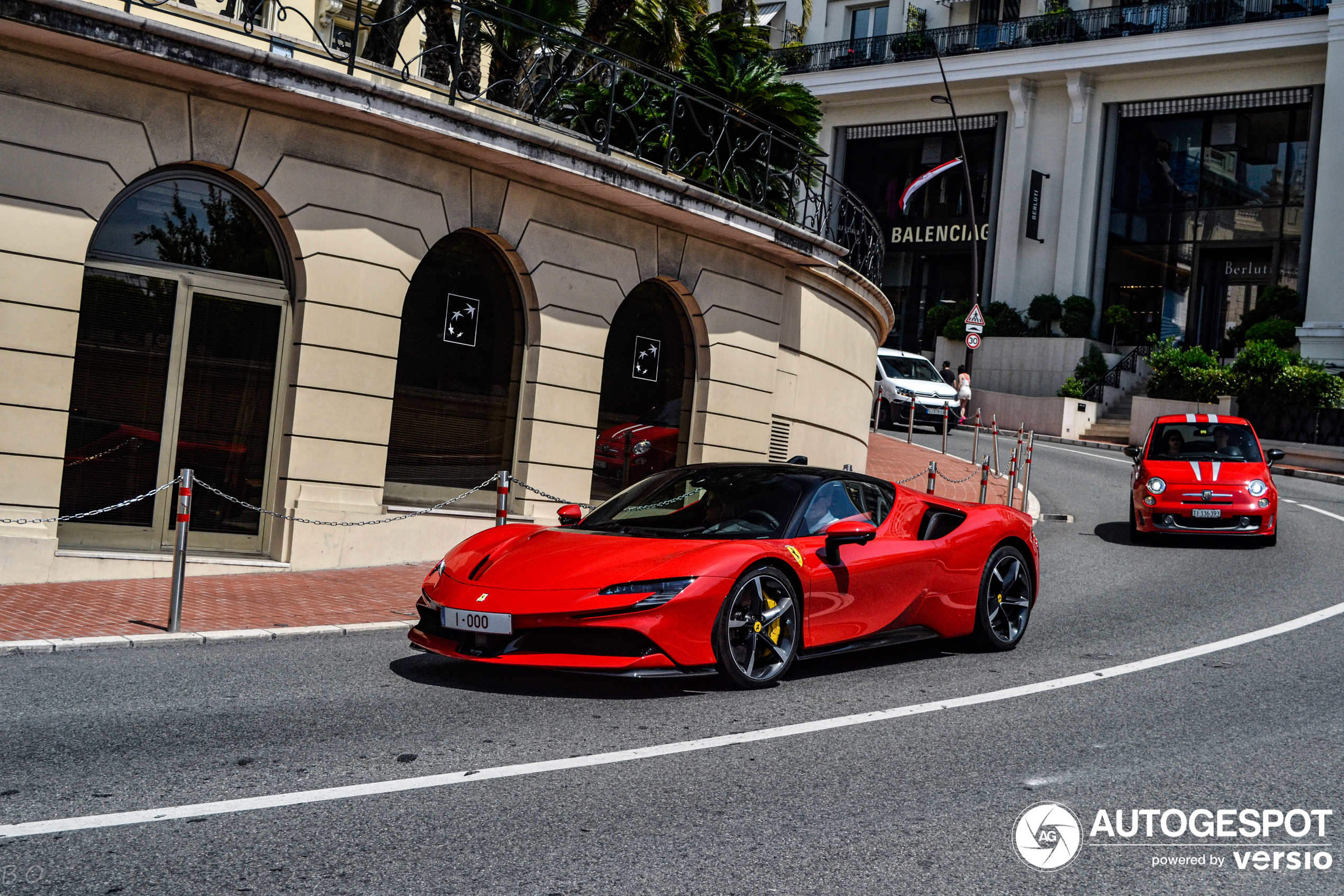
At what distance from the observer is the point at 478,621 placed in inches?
261

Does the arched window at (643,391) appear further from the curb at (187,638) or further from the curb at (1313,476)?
the curb at (1313,476)

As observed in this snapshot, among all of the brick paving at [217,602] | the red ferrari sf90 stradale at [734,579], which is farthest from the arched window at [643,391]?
the red ferrari sf90 stradale at [734,579]

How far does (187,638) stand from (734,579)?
Answer: 11.7 feet

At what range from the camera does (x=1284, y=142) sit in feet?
137

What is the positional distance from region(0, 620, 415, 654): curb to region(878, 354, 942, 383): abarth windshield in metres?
25.0

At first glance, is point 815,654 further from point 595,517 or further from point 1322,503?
point 1322,503

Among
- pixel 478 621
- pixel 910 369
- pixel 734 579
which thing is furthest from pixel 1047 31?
pixel 478 621

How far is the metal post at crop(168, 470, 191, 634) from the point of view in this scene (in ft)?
27.2

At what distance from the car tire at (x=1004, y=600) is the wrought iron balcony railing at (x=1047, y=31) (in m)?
30.0

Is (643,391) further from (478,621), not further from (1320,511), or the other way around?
(1320,511)

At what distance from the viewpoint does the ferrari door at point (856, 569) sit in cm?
732

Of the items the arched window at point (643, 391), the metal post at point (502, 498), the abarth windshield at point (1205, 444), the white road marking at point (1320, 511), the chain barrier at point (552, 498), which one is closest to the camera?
the metal post at point (502, 498)

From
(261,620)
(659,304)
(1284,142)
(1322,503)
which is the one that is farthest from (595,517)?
(1284,142)

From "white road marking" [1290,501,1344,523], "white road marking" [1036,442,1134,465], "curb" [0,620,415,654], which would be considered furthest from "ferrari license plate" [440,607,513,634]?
"white road marking" [1036,442,1134,465]
